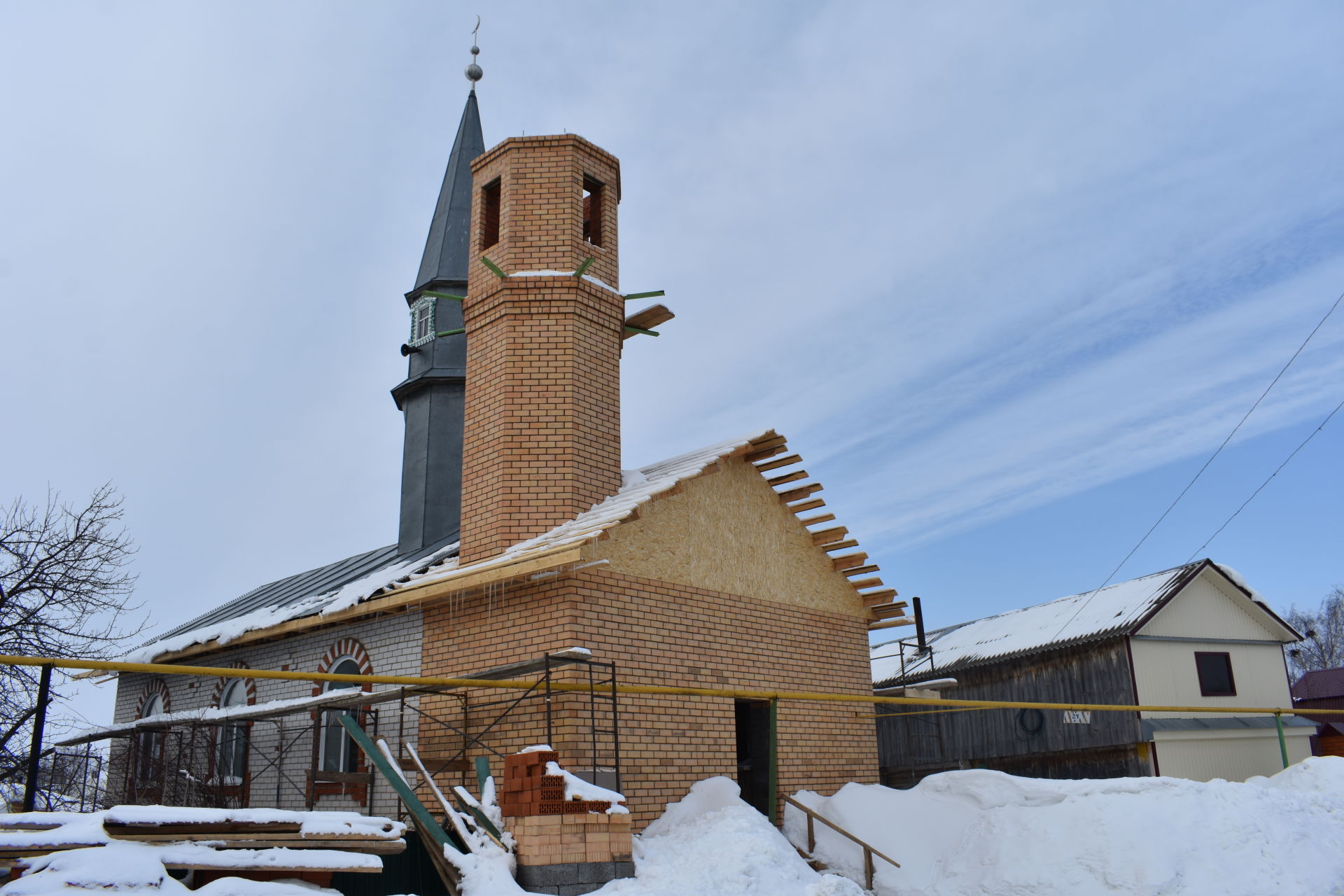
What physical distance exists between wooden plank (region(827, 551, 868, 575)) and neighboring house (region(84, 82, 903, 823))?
0.03 m

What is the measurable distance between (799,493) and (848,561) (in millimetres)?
1279

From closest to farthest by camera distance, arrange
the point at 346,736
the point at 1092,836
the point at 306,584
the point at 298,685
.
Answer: the point at 1092,836
the point at 346,736
the point at 298,685
the point at 306,584

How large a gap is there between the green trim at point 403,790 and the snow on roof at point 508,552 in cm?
236

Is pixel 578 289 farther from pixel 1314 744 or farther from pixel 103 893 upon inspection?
pixel 1314 744

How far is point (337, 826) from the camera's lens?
6.94m

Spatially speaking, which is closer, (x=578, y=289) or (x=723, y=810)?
(x=723, y=810)

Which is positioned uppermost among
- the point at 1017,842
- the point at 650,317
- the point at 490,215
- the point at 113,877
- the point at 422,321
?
the point at 422,321

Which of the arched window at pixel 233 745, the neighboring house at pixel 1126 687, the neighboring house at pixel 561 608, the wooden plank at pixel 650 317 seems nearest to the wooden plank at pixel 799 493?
the neighboring house at pixel 561 608

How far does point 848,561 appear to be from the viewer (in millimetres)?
14344

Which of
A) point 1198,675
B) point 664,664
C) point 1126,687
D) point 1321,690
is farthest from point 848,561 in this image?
point 1321,690

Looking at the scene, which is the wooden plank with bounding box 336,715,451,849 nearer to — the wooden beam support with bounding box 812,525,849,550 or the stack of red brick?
the stack of red brick

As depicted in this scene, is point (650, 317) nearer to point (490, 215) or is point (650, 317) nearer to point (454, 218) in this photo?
point (490, 215)

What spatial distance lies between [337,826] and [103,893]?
154 cm

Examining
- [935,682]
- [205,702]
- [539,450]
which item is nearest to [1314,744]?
[935,682]
